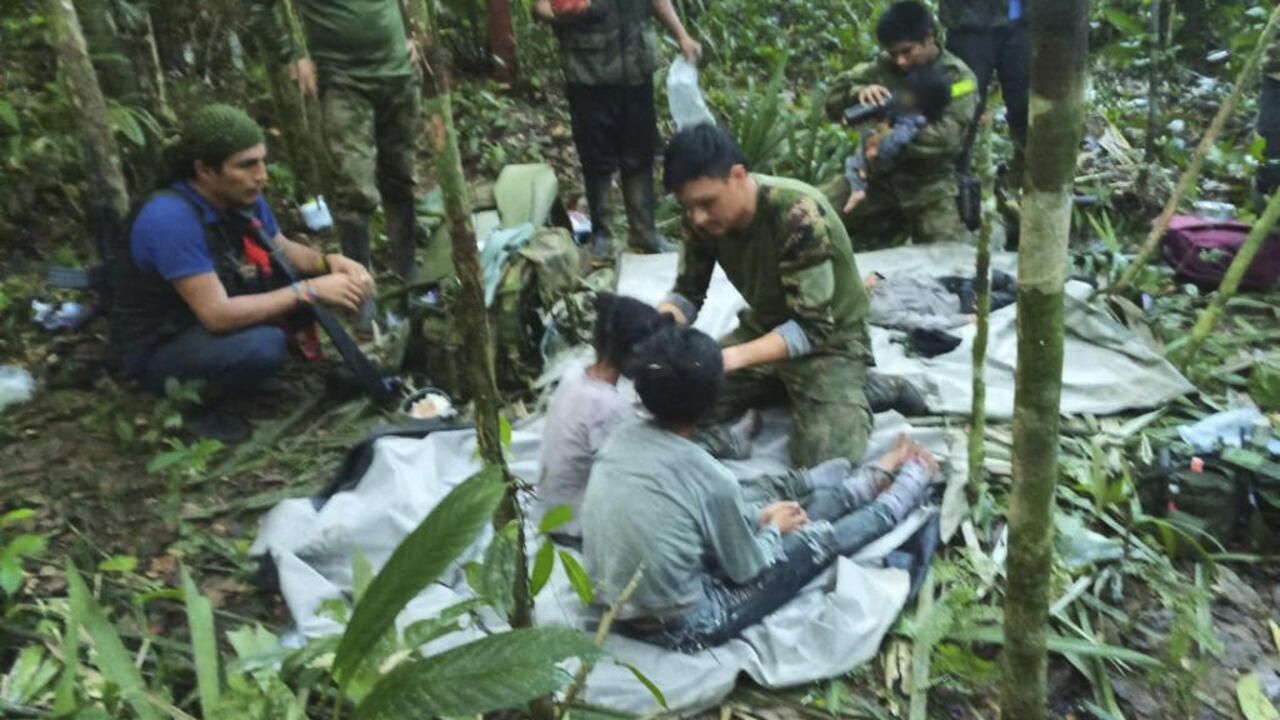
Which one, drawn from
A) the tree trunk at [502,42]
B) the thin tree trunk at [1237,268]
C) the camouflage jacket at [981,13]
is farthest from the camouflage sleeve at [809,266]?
the tree trunk at [502,42]

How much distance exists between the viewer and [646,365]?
284 centimetres

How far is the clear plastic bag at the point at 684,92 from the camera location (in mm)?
5848

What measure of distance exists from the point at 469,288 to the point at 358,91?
123 inches

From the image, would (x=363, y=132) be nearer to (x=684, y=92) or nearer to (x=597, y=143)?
(x=597, y=143)

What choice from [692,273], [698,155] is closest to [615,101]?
[692,273]

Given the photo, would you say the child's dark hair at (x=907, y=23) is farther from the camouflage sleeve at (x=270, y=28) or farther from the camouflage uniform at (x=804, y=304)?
the camouflage sleeve at (x=270, y=28)

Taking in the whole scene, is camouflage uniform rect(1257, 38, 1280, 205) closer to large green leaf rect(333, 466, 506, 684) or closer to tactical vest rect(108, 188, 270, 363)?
large green leaf rect(333, 466, 506, 684)

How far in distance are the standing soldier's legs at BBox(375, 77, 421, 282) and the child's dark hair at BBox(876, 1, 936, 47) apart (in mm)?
2408

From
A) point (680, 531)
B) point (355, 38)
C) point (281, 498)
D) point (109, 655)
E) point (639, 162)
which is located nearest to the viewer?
point (109, 655)

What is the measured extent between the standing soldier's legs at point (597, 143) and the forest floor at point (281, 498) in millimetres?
1905

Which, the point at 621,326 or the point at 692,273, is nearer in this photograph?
the point at 621,326

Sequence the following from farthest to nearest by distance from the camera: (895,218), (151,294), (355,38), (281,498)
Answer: (895,218)
(355,38)
(151,294)
(281,498)

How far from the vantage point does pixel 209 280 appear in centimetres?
385

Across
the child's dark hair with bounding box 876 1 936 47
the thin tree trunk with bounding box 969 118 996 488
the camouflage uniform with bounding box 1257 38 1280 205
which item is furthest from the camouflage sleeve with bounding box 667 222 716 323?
the camouflage uniform with bounding box 1257 38 1280 205
